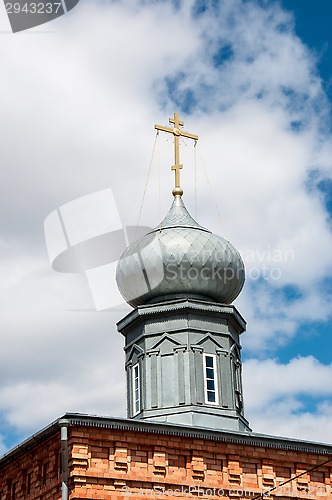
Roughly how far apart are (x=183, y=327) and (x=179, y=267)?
1.46 meters

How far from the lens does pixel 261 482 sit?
18.2 metres

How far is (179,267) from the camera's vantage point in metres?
22.0

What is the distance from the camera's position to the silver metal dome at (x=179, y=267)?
22.0m

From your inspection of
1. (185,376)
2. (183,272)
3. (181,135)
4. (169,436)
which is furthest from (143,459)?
(181,135)

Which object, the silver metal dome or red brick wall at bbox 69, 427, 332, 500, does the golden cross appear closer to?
the silver metal dome

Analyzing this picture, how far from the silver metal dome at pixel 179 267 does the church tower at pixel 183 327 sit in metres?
0.02

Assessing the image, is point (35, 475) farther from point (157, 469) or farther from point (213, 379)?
point (213, 379)

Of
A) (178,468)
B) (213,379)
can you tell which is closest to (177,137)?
(213,379)

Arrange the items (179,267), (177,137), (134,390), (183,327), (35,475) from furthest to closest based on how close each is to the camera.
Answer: (177,137) → (179,267) → (134,390) → (183,327) → (35,475)

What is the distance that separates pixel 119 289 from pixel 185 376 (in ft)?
10.5

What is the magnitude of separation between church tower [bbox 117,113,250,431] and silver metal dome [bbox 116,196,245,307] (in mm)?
24

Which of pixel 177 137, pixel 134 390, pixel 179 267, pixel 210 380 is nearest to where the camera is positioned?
pixel 210 380

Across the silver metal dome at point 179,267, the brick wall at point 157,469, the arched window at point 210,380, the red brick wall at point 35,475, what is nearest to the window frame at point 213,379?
the arched window at point 210,380

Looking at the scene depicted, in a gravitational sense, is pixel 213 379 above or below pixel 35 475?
above
